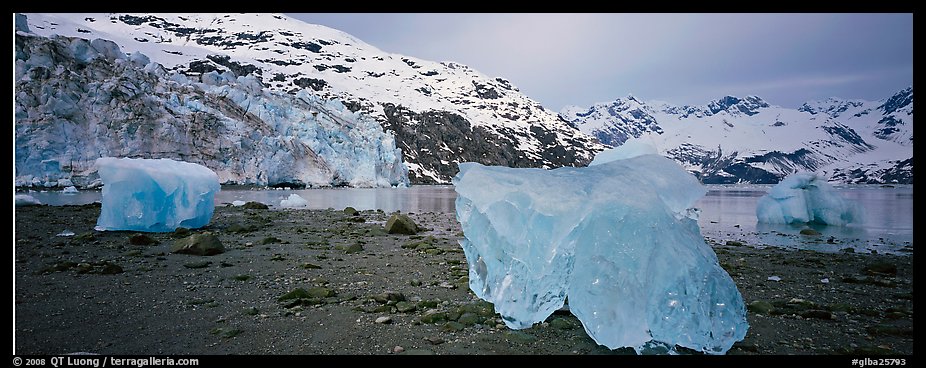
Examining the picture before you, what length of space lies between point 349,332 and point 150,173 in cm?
1050

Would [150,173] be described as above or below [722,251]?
above

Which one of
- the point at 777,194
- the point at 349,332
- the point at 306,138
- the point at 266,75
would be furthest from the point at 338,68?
the point at 349,332

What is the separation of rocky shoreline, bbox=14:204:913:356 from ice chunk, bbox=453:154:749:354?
1.11 ft

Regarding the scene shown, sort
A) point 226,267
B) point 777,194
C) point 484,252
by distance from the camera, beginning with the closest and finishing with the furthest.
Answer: point 484,252 < point 226,267 < point 777,194

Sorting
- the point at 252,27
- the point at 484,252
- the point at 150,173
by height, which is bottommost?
the point at 484,252

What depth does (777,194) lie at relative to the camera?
20.5 m

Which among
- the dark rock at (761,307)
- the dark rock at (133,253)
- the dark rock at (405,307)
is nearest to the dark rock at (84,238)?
the dark rock at (133,253)

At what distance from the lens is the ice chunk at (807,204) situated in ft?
62.8

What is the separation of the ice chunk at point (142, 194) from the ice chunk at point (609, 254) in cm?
1063

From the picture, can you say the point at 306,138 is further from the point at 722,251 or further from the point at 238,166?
the point at 722,251

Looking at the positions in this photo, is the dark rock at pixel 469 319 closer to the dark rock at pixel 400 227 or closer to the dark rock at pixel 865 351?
the dark rock at pixel 865 351

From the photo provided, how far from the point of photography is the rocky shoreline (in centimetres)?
420

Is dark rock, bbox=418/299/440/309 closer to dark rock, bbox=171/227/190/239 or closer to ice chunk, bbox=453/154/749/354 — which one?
ice chunk, bbox=453/154/749/354
